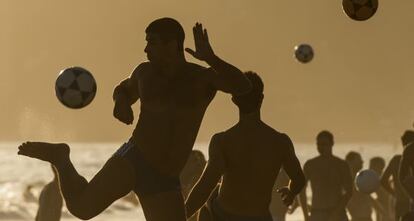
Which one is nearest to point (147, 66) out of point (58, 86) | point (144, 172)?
point (144, 172)

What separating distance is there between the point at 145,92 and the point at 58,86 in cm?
318

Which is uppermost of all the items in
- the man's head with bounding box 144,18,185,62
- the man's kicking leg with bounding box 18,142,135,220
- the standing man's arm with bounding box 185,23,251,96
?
the man's head with bounding box 144,18,185,62

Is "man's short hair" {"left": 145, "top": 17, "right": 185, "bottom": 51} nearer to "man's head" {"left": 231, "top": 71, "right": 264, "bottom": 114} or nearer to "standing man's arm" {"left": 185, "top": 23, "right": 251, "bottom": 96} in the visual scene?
"standing man's arm" {"left": 185, "top": 23, "right": 251, "bottom": 96}

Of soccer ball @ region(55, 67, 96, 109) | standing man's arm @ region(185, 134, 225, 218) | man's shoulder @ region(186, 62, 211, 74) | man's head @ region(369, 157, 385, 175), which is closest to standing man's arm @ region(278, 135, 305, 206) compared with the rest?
standing man's arm @ region(185, 134, 225, 218)

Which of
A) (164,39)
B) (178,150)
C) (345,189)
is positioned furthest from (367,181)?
(164,39)

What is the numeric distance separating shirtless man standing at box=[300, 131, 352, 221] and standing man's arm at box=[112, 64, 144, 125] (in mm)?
6156

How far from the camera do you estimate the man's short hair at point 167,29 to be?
27.2 ft

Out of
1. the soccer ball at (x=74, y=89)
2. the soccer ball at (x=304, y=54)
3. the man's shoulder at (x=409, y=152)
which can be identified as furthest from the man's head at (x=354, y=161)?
the soccer ball at (x=74, y=89)

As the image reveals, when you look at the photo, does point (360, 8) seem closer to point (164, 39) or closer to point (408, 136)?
point (408, 136)

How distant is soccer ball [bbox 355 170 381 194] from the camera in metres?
17.2

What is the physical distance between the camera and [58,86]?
37.6ft

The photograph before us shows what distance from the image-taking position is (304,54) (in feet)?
74.7

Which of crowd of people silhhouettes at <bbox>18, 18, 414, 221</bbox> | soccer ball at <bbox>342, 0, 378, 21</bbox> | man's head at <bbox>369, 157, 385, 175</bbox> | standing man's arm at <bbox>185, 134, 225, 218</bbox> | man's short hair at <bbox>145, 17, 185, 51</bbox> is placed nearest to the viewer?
crowd of people silhhouettes at <bbox>18, 18, 414, 221</bbox>

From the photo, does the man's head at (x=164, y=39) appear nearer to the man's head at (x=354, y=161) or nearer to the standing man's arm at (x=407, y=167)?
the standing man's arm at (x=407, y=167)
